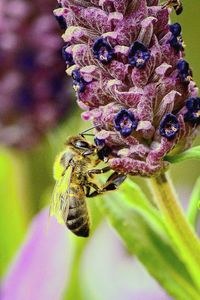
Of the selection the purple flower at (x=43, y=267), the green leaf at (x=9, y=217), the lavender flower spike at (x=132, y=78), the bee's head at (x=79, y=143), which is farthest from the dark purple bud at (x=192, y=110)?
the green leaf at (x=9, y=217)

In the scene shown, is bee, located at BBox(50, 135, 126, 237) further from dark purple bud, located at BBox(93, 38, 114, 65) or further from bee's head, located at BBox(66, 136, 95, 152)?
dark purple bud, located at BBox(93, 38, 114, 65)

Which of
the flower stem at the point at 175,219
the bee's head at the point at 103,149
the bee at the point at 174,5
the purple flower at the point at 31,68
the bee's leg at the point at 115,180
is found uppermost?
the purple flower at the point at 31,68

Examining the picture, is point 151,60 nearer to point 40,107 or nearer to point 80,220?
point 80,220

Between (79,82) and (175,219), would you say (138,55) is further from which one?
(175,219)

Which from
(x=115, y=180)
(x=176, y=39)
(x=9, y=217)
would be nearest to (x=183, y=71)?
(x=176, y=39)

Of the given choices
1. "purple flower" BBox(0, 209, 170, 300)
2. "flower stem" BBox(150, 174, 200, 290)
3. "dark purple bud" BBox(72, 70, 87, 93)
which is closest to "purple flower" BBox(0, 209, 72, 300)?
"purple flower" BBox(0, 209, 170, 300)

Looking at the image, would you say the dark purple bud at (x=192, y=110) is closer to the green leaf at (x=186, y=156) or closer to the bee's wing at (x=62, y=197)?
the green leaf at (x=186, y=156)
